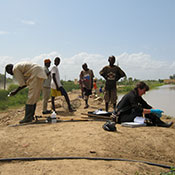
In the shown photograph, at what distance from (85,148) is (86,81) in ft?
14.0

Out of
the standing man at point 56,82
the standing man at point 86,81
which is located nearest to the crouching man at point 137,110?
the standing man at point 56,82

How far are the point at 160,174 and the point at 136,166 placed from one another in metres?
0.30

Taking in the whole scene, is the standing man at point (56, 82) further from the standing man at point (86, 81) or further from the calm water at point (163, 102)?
the calm water at point (163, 102)

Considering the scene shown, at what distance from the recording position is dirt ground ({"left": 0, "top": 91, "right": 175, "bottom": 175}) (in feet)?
8.66

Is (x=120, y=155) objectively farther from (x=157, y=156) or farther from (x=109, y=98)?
(x=109, y=98)

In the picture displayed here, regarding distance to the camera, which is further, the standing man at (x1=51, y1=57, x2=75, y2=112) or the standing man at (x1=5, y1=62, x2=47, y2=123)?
the standing man at (x1=51, y1=57, x2=75, y2=112)

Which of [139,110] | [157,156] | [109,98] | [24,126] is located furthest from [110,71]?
[157,156]

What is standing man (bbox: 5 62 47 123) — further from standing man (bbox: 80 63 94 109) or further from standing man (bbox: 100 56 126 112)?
standing man (bbox: 80 63 94 109)

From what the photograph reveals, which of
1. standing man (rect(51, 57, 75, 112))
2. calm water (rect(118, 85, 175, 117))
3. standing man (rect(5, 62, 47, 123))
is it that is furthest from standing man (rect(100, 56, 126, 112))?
calm water (rect(118, 85, 175, 117))

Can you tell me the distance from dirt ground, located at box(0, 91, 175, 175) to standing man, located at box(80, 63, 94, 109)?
9.78 feet

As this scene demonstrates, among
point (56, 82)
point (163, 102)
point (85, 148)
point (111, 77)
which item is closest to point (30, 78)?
point (56, 82)

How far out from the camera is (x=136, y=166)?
277 centimetres

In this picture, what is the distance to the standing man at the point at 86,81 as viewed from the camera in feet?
24.0

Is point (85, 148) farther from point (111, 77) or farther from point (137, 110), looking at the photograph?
point (111, 77)
